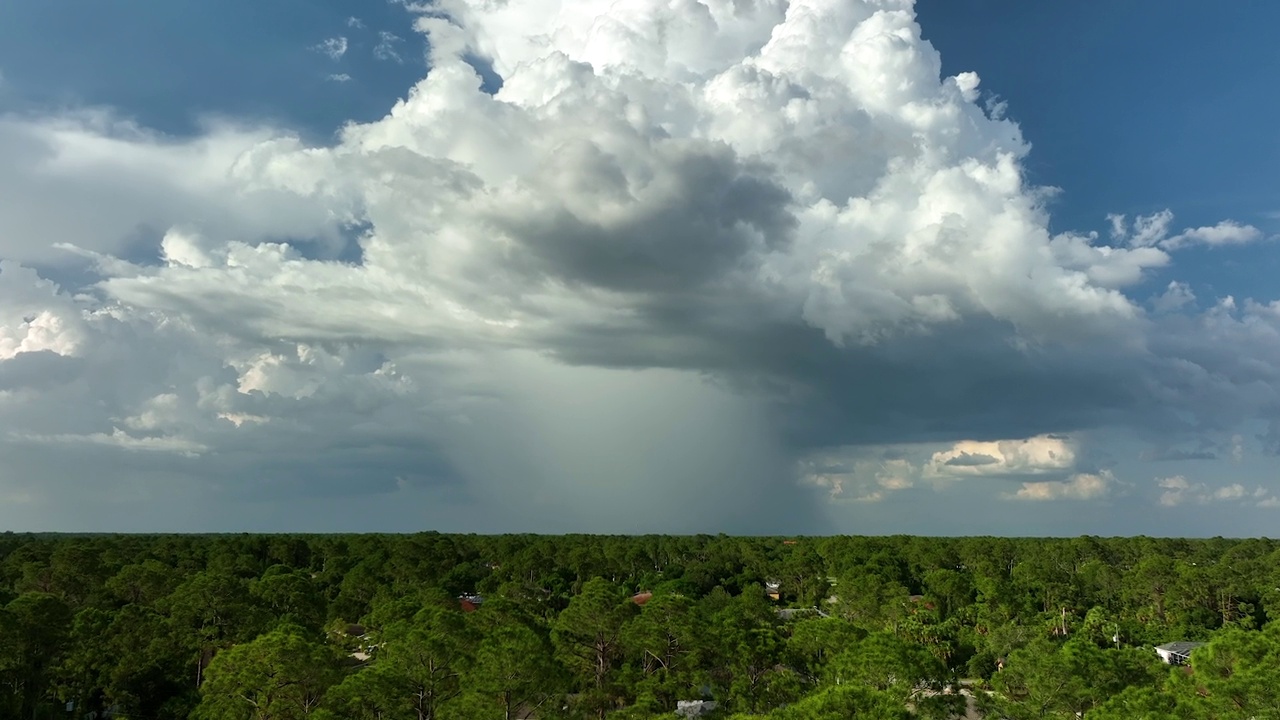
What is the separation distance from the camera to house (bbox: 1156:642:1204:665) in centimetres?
6278

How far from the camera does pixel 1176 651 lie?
211ft

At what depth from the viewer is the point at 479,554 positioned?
13612 cm

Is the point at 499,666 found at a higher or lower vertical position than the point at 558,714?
higher

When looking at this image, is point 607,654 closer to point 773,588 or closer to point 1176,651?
point 1176,651

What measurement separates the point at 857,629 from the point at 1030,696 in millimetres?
8408

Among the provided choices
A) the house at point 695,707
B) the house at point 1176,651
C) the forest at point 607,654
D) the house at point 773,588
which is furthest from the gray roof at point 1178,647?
the house at point 773,588

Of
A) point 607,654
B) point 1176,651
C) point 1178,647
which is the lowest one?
point 1176,651

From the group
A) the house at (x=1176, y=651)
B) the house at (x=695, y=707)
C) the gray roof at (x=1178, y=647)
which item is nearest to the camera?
the house at (x=695, y=707)

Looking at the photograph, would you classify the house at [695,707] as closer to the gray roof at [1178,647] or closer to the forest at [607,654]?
the forest at [607,654]

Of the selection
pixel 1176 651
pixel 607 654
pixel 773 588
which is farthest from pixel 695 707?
pixel 773 588

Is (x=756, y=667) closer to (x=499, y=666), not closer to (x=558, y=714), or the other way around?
(x=558, y=714)

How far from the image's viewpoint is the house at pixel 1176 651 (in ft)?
206

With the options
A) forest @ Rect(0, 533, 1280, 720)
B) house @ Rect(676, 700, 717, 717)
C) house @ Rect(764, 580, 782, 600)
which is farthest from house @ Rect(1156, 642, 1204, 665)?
house @ Rect(764, 580, 782, 600)

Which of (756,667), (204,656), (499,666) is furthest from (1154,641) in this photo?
(204,656)
